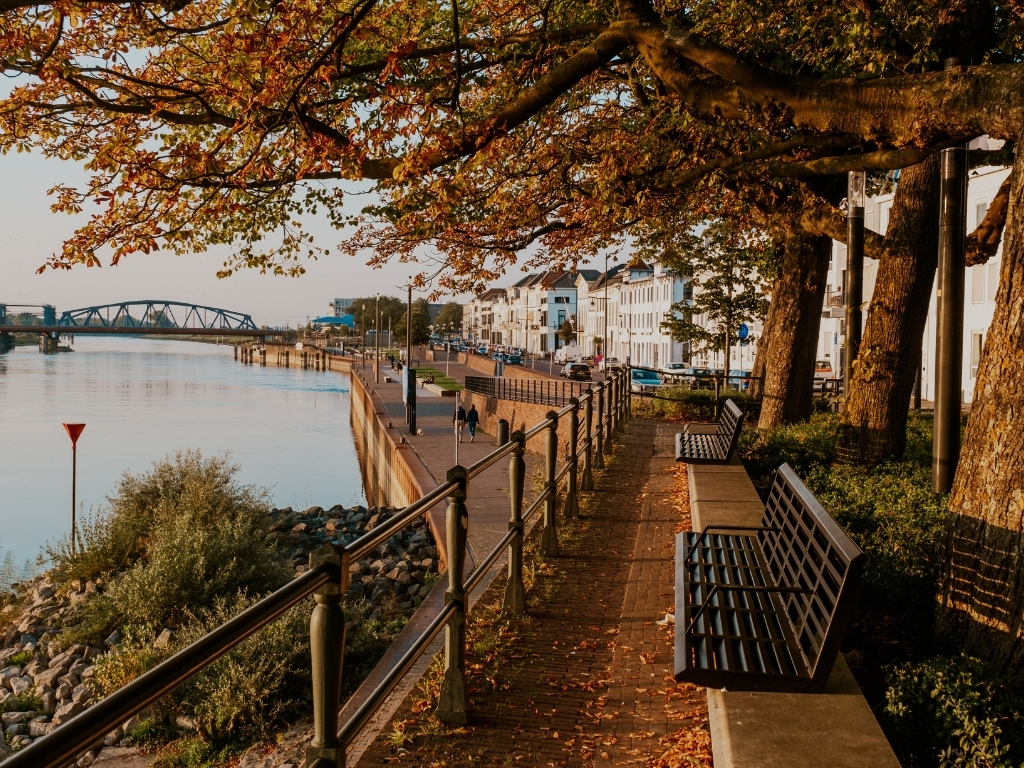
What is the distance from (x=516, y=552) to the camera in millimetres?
6242

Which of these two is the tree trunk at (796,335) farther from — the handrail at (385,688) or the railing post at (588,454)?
the handrail at (385,688)

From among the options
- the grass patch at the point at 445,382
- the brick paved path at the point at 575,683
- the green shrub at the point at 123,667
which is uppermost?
the brick paved path at the point at 575,683

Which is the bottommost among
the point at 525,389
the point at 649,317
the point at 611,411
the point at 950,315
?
the point at 525,389

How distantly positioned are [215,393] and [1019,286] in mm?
95547

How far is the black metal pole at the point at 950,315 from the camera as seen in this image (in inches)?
317

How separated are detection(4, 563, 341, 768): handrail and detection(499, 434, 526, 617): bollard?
3646mm

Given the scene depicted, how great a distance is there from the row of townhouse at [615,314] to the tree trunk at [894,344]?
1178 inches

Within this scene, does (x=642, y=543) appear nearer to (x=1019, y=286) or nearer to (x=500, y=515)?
(x=1019, y=286)

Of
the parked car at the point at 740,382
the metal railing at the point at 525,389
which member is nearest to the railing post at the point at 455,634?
the parked car at the point at 740,382

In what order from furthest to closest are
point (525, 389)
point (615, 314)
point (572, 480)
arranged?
point (615, 314) < point (525, 389) < point (572, 480)

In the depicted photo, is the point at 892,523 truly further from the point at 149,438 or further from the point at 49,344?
the point at 49,344

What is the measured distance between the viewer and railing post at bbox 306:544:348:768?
9.27 ft

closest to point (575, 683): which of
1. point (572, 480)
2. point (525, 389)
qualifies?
point (572, 480)

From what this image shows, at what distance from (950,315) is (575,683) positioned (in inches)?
193
